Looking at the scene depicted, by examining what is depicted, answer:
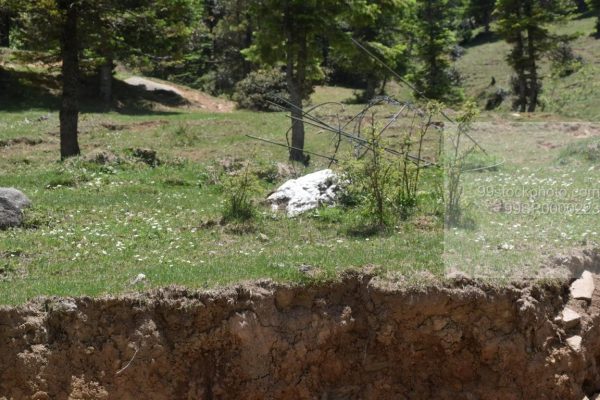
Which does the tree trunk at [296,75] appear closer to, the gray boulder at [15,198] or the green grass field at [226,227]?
the green grass field at [226,227]

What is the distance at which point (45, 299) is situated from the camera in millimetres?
8766

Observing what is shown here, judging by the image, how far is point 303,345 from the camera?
909 cm

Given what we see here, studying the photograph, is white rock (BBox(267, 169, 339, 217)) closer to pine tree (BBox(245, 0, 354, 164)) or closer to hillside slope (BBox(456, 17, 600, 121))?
pine tree (BBox(245, 0, 354, 164))

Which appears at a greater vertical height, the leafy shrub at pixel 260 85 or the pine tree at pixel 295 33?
the pine tree at pixel 295 33

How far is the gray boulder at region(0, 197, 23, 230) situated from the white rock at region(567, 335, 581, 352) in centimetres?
843

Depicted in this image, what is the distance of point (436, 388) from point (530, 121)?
17.8m

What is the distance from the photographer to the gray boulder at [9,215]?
12.4 metres

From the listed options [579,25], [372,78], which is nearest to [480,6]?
[579,25]

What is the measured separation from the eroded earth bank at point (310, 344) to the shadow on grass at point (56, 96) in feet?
63.7

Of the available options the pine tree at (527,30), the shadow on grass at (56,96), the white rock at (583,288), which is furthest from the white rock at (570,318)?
the pine tree at (527,30)

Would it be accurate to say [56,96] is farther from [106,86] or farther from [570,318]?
[570,318]

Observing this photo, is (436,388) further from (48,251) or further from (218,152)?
(218,152)

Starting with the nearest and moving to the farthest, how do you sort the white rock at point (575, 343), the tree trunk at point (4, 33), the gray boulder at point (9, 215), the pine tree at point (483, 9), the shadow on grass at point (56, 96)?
the white rock at point (575, 343) < the gray boulder at point (9, 215) < the shadow on grass at point (56, 96) < the tree trunk at point (4, 33) < the pine tree at point (483, 9)

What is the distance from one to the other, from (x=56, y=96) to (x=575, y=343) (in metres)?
23.6
